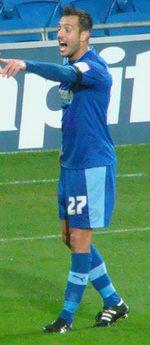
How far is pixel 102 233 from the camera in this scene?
6.35 m

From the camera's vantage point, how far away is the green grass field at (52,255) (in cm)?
412

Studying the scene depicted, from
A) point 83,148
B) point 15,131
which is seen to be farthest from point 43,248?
point 15,131

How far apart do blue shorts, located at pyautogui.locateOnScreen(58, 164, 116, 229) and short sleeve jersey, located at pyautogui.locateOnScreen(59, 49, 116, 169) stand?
0.19 feet

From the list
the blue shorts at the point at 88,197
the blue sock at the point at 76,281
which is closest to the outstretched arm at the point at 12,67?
the blue shorts at the point at 88,197

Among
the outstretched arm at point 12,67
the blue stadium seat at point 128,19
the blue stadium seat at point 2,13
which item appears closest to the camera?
the outstretched arm at point 12,67

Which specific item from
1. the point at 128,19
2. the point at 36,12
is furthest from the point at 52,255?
the point at 36,12

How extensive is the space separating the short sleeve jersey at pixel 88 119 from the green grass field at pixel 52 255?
1088 millimetres

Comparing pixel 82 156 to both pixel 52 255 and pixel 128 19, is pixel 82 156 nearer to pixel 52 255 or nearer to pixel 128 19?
pixel 52 255

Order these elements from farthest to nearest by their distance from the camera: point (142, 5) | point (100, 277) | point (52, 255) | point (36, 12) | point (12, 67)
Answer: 1. point (142, 5)
2. point (36, 12)
3. point (52, 255)
4. point (100, 277)
5. point (12, 67)

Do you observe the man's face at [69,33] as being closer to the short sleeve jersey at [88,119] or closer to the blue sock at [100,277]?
the short sleeve jersey at [88,119]

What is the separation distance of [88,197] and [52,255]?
6.17 feet

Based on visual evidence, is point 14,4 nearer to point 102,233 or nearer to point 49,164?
point 49,164

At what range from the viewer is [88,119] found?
388 centimetres

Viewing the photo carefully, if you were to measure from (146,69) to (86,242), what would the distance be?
234 inches
